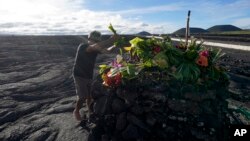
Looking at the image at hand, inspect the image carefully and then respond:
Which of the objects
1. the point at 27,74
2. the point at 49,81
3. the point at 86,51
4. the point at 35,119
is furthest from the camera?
the point at 27,74

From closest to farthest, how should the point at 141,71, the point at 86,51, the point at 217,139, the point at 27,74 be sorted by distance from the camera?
the point at 217,139 < the point at 141,71 < the point at 86,51 < the point at 27,74

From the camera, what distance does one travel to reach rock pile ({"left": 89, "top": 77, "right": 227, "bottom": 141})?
559cm

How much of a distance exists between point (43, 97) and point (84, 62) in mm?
3486

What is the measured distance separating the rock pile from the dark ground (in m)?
0.50

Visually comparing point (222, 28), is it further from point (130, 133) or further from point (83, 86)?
point (130, 133)

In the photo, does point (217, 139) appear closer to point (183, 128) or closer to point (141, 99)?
point (183, 128)

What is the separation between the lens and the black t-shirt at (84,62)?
22.7ft

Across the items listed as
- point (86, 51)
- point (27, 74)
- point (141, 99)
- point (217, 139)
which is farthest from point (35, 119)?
point (27, 74)

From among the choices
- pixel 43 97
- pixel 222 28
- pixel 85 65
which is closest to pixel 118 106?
pixel 85 65

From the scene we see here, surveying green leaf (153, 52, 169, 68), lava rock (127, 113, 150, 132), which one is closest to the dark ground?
lava rock (127, 113, 150, 132)

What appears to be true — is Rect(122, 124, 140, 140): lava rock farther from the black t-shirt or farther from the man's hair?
the man's hair

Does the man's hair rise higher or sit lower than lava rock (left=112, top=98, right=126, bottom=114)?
higher

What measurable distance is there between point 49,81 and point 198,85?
785 centimetres

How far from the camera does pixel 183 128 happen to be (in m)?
5.59
